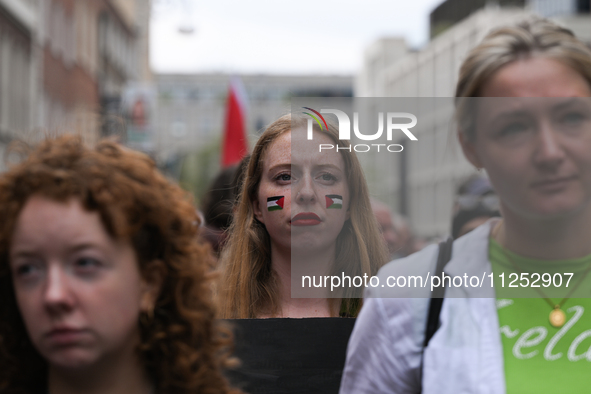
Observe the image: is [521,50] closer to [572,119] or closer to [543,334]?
[572,119]

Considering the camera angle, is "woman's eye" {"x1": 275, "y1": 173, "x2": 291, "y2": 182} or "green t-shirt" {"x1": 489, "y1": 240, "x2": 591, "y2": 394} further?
"woman's eye" {"x1": 275, "y1": 173, "x2": 291, "y2": 182}

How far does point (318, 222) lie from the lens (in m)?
2.29

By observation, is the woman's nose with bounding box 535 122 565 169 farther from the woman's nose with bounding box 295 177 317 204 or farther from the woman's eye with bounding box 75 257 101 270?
the woman's eye with bounding box 75 257 101 270

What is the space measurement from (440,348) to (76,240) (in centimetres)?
87

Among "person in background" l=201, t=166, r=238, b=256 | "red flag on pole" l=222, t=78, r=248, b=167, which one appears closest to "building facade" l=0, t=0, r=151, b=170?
"red flag on pole" l=222, t=78, r=248, b=167

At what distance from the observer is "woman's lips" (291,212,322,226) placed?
7.50 feet

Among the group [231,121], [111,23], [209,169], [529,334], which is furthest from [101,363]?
[209,169]

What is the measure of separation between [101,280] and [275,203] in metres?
0.83

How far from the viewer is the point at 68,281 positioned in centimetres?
166

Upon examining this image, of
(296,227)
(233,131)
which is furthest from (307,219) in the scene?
(233,131)

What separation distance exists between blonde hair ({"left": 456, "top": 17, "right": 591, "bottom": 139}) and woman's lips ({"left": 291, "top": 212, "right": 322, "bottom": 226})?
0.57 meters

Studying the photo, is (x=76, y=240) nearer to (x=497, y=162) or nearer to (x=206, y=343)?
(x=206, y=343)

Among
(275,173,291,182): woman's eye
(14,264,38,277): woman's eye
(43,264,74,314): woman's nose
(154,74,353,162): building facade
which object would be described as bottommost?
(43,264,74,314): woman's nose

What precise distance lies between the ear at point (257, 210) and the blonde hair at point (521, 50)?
2.77 feet
